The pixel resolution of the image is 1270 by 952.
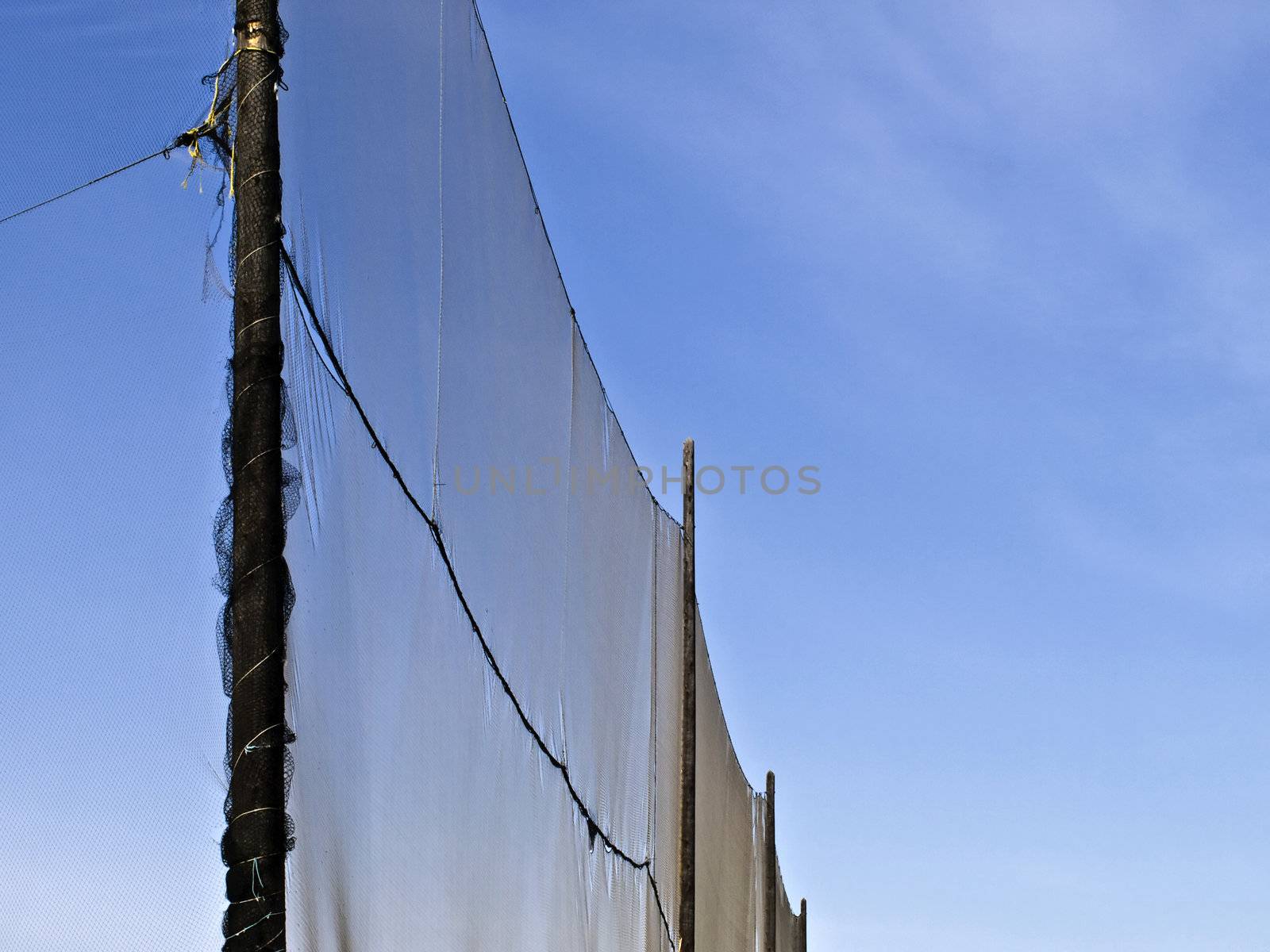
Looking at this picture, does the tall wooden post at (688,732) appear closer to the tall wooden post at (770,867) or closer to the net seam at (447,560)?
the net seam at (447,560)

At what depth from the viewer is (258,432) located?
Answer: 3701 millimetres

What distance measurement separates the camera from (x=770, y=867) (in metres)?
21.4

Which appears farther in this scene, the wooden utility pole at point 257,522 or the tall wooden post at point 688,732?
the tall wooden post at point 688,732

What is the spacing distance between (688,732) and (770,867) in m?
10.1

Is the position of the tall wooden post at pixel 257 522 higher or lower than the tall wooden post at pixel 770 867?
lower

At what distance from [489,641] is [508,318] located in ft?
4.63

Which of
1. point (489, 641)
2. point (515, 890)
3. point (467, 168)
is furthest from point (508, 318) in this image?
point (515, 890)

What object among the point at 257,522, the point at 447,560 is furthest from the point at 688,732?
the point at 257,522

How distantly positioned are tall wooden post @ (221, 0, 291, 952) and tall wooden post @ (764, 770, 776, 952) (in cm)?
1793

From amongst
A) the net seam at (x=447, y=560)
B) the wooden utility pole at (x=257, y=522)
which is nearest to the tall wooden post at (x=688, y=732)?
the net seam at (x=447, y=560)

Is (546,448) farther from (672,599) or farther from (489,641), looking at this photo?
(672,599)

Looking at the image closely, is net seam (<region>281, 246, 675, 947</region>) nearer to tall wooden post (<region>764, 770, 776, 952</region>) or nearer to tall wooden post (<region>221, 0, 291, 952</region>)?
tall wooden post (<region>221, 0, 291, 952</region>)

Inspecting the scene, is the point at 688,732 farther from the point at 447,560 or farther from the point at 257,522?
the point at 257,522

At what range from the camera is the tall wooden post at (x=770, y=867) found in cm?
2102
